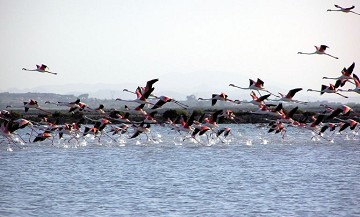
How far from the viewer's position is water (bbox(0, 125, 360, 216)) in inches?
730

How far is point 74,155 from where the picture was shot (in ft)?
106

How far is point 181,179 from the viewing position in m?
23.9

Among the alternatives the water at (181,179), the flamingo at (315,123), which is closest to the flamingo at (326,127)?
the flamingo at (315,123)

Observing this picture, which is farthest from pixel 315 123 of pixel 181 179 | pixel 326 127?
pixel 181 179

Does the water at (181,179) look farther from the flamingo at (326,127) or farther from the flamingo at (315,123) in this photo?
the flamingo at (315,123)

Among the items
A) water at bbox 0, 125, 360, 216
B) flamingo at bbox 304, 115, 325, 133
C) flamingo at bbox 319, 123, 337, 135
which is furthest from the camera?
flamingo at bbox 319, 123, 337, 135

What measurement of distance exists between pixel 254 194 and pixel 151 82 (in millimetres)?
5580

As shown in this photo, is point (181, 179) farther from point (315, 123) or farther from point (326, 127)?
point (326, 127)

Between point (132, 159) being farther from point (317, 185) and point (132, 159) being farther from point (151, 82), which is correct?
point (317, 185)

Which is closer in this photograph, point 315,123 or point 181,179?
point 181,179

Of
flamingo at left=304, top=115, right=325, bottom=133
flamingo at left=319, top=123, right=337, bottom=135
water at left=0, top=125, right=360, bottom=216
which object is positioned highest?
flamingo at left=304, top=115, right=325, bottom=133

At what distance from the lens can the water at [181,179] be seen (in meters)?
18.5

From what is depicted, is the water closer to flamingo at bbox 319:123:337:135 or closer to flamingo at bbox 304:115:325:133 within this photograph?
flamingo at bbox 319:123:337:135

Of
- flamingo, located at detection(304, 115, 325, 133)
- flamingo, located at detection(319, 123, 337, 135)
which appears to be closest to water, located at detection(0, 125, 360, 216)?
flamingo, located at detection(319, 123, 337, 135)
